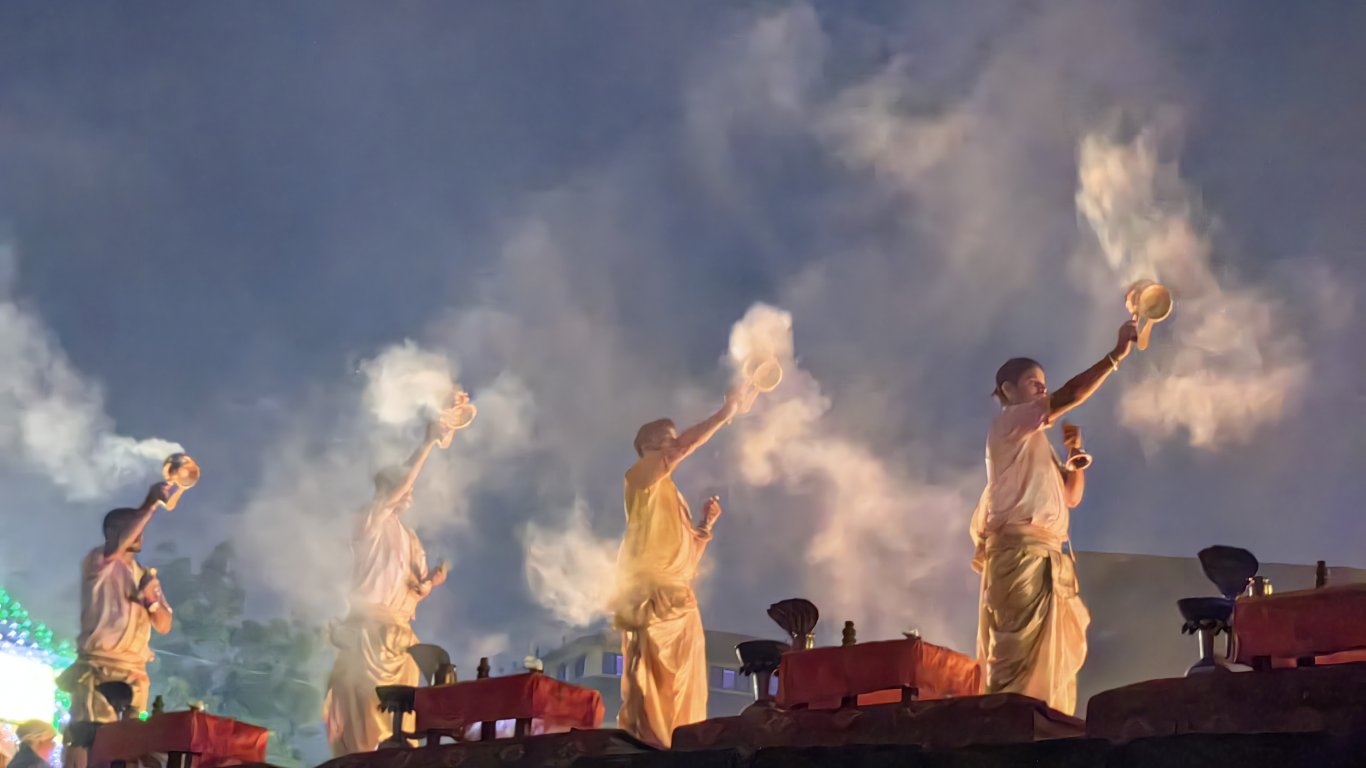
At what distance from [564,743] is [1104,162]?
669cm

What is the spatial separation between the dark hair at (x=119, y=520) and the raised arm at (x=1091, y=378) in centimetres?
692

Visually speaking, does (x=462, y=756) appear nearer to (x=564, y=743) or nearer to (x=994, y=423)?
(x=564, y=743)

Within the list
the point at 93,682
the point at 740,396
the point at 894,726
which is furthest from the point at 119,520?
the point at 894,726

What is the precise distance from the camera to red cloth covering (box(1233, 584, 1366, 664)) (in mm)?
5035

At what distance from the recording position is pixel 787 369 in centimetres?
1196

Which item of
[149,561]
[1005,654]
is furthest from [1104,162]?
[149,561]

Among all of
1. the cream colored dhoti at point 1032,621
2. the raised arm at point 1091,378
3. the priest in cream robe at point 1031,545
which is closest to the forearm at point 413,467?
the priest in cream robe at point 1031,545

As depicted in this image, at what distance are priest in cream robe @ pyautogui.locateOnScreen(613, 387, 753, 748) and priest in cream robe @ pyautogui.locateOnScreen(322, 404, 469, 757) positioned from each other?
2.12m

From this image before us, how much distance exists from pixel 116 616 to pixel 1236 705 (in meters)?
8.08

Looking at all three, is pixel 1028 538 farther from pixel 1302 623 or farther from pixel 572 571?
pixel 572 571

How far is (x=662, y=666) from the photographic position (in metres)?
8.11

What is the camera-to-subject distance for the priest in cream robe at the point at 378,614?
31.6 feet

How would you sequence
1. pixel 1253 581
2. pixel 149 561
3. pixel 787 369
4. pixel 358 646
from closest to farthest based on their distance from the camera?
pixel 1253 581 → pixel 358 646 → pixel 787 369 → pixel 149 561

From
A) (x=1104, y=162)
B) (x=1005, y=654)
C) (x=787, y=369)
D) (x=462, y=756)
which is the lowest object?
(x=462, y=756)
